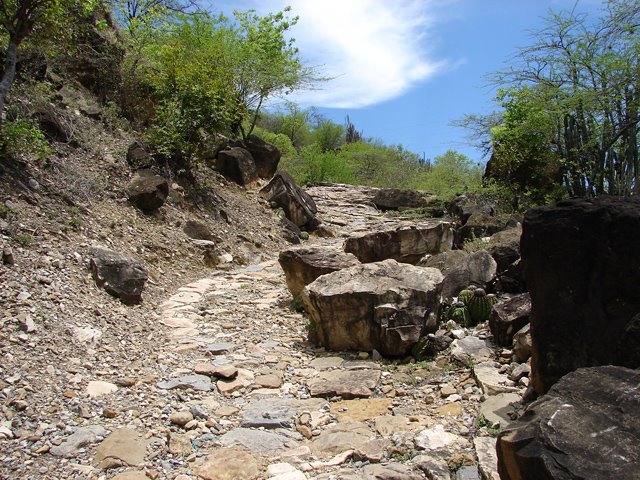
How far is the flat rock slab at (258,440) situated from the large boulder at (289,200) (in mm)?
10280

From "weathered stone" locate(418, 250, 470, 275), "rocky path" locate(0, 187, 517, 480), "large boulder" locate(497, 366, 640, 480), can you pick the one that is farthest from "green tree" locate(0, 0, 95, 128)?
"large boulder" locate(497, 366, 640, 480)

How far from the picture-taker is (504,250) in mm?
7102

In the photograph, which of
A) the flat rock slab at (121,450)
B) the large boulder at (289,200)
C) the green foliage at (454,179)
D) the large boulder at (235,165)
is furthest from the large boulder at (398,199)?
the flat rock slab at (121,450)

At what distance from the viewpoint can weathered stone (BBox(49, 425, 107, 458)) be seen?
141 inches

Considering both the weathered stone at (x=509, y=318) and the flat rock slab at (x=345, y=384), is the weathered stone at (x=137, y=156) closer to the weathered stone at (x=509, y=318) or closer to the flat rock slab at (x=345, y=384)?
the flat rock slab at (x=345, y=384)

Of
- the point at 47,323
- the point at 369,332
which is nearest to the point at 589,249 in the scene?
the point at 369,332

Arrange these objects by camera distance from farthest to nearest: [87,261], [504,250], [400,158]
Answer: [400,158] → [504,250] → [87,261]

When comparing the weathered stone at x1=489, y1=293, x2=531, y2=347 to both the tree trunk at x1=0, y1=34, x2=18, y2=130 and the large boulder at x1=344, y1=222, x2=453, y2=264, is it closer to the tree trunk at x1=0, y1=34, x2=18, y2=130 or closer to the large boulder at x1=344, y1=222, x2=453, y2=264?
the large boulder at x1=344, y1=222, x2=453, y2=264

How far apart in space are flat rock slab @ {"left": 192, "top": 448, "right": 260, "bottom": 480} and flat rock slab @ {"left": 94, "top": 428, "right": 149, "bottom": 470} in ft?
1.30

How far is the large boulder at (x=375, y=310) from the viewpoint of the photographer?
5.79 m

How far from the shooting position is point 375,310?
5.89 m

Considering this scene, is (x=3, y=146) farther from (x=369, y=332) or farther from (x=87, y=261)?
(x=369, y=332)

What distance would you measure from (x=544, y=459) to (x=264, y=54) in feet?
56.6

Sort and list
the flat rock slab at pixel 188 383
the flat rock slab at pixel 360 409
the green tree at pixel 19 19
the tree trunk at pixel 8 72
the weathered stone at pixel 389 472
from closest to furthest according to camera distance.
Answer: the weathered stone at pixel 389 472
the flat rock slab at pixel 360 409
the flat rock slab at pixel 188 383
the tree trunk at pixel 8 72
the green tree at pixel 19 19
